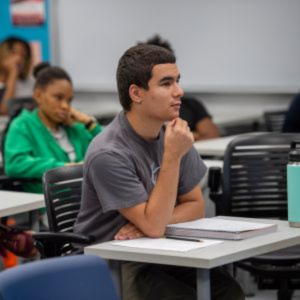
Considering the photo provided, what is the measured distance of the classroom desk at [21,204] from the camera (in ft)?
11.6

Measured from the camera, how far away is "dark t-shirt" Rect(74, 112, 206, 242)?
2.90 meters

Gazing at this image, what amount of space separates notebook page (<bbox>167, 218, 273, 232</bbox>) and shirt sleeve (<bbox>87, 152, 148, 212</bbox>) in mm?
164

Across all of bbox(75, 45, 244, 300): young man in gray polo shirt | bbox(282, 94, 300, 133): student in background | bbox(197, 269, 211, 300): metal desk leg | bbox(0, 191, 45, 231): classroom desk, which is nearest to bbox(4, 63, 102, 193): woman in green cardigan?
bbox(0, 191, 45, 231): classroom desk

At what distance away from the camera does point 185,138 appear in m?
2.96

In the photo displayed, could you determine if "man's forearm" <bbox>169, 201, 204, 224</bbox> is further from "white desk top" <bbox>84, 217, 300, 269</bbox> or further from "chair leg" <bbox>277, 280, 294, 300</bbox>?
"chair leg" <bbox>277, 280, 294, 300</bbox>

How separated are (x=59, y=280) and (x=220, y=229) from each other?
2.85 feet

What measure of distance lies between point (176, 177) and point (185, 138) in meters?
0.14

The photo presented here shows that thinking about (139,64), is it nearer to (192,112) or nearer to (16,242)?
(16,242)

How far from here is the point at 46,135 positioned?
→ 4.63 m

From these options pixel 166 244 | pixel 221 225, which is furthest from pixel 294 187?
pixel 166 244

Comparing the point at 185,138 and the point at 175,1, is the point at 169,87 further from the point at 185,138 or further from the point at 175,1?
the point at 175,1

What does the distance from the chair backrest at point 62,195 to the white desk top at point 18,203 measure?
24cm

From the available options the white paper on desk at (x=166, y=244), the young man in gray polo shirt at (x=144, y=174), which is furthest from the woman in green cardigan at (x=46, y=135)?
the white paper on desk at (x=166, y=244)

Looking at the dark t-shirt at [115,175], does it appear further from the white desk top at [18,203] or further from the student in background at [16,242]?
the student in background at [16,242]
